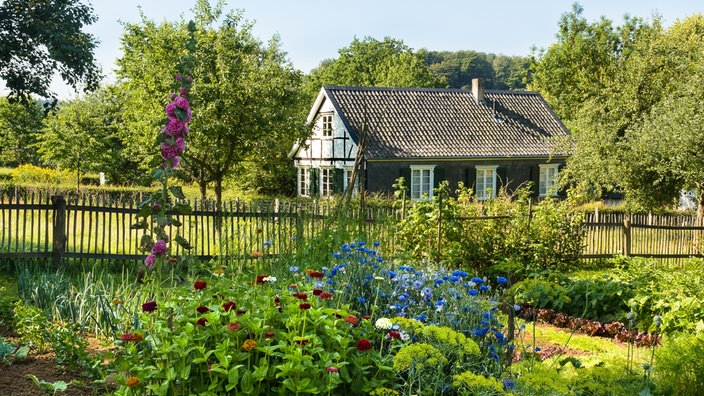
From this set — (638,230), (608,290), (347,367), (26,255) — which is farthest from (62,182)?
(347,367)

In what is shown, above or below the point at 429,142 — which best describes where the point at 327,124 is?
above

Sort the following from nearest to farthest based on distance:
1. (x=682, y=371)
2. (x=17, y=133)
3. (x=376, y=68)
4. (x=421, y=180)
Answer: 1. (x=682, y=371)
2. (x=421, y=180)
3. (x=17, y=133)
4. (x=376, y=68)

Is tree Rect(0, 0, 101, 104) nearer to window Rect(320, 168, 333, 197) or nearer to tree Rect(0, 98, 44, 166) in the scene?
window Rect(320, 168, 333, 197)

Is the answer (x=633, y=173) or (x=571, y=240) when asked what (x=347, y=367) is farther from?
(x=633, y=173)

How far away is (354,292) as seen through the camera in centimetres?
537

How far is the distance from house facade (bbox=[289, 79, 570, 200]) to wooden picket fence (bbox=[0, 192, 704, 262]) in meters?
9.39

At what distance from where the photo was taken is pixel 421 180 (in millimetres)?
26922

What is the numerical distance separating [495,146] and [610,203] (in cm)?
600

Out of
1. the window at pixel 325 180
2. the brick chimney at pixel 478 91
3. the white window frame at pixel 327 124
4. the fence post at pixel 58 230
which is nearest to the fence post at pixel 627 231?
the fence post at pixel 58 230

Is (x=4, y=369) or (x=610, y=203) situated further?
(x=610, y=203)

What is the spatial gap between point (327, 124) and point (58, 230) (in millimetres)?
17791

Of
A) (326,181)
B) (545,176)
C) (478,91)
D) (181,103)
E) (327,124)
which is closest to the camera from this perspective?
(181,103)

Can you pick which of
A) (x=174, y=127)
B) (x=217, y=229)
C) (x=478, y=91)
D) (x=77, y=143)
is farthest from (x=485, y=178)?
(x=174, y=127)

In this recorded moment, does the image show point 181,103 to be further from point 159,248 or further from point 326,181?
point 326,181
